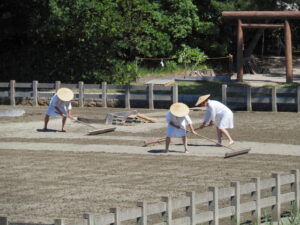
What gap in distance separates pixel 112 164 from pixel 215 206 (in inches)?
325

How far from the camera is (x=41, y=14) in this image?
1641 inches

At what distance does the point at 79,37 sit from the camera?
42.6 meters

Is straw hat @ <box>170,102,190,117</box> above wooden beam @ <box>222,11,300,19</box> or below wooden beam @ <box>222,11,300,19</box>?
below

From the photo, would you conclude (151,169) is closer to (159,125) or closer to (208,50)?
(159,125)

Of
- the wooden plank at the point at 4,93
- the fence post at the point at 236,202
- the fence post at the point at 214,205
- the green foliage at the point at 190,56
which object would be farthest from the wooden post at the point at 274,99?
the fence post at the point at 214,205

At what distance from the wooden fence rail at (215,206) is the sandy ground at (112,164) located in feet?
3.06

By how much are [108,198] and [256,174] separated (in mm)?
4128

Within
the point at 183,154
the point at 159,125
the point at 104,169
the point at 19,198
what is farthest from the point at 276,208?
the point at 159,125

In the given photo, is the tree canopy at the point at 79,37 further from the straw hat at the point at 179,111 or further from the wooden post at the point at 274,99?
the straw hat at the point at 179,111

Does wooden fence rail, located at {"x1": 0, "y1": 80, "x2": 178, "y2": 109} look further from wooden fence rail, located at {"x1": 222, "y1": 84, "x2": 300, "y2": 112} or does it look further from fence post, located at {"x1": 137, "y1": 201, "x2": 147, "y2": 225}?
fence post, located at {"x1": 137, "y1": 201, "x2": 147, "y2": 225}

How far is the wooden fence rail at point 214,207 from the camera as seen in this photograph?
11609mm

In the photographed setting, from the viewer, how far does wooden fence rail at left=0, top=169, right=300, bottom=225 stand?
1161 cm

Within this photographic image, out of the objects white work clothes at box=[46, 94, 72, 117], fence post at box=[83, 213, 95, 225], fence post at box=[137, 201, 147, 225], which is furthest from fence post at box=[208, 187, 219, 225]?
white work clothes at box=[46, 94, 72, 117]

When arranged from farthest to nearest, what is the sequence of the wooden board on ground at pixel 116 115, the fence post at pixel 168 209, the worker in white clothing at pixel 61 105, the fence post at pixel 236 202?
the wooden board on ground at pixel 116 115, the worker in white clothing at pixel 61 105, the fence post at pixel 236 202, the fence post at pixel 168 209
